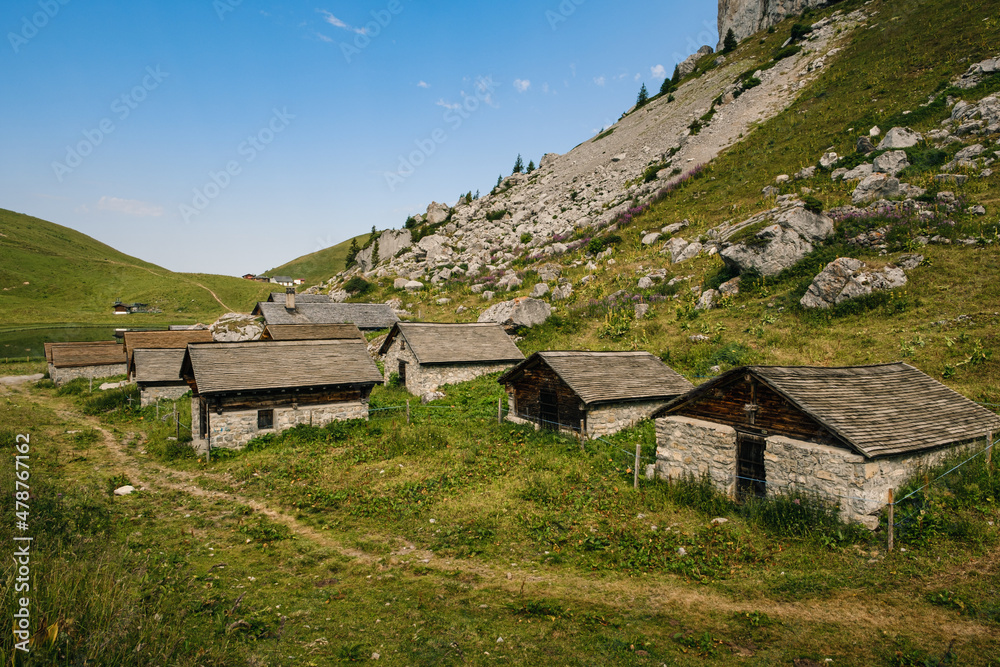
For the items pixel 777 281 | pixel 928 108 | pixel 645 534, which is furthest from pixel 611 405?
pixel 928 108

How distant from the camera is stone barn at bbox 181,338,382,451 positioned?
20.4m

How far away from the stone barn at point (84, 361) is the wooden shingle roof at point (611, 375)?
40.4m

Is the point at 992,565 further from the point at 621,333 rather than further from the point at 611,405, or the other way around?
the point at 621,333

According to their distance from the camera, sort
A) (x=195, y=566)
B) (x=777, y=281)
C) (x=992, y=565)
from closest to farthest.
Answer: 1. (x=992, y=565)
2. (x=195, y=566)
3. (x=777, y=281)

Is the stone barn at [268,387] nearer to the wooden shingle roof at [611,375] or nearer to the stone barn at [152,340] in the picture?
the wooden shingle roof at [611,375]

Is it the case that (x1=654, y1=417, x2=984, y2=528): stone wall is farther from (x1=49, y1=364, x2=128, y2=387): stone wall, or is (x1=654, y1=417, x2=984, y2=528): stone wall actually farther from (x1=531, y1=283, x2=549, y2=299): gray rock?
(x1=49, y1=364, x2=128, y2=387): stone wall

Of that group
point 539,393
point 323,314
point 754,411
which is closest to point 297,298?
point 323,314

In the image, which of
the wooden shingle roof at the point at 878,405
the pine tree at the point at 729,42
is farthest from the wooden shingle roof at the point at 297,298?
the pine tree at the point at 729,42

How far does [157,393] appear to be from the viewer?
3133cm

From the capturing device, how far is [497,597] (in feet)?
31.6

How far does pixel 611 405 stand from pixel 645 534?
777 cm

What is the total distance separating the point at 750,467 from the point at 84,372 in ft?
171

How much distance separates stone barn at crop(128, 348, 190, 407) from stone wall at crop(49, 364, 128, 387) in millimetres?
13353

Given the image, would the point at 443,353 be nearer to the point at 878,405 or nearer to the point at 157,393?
the point at 157,393
